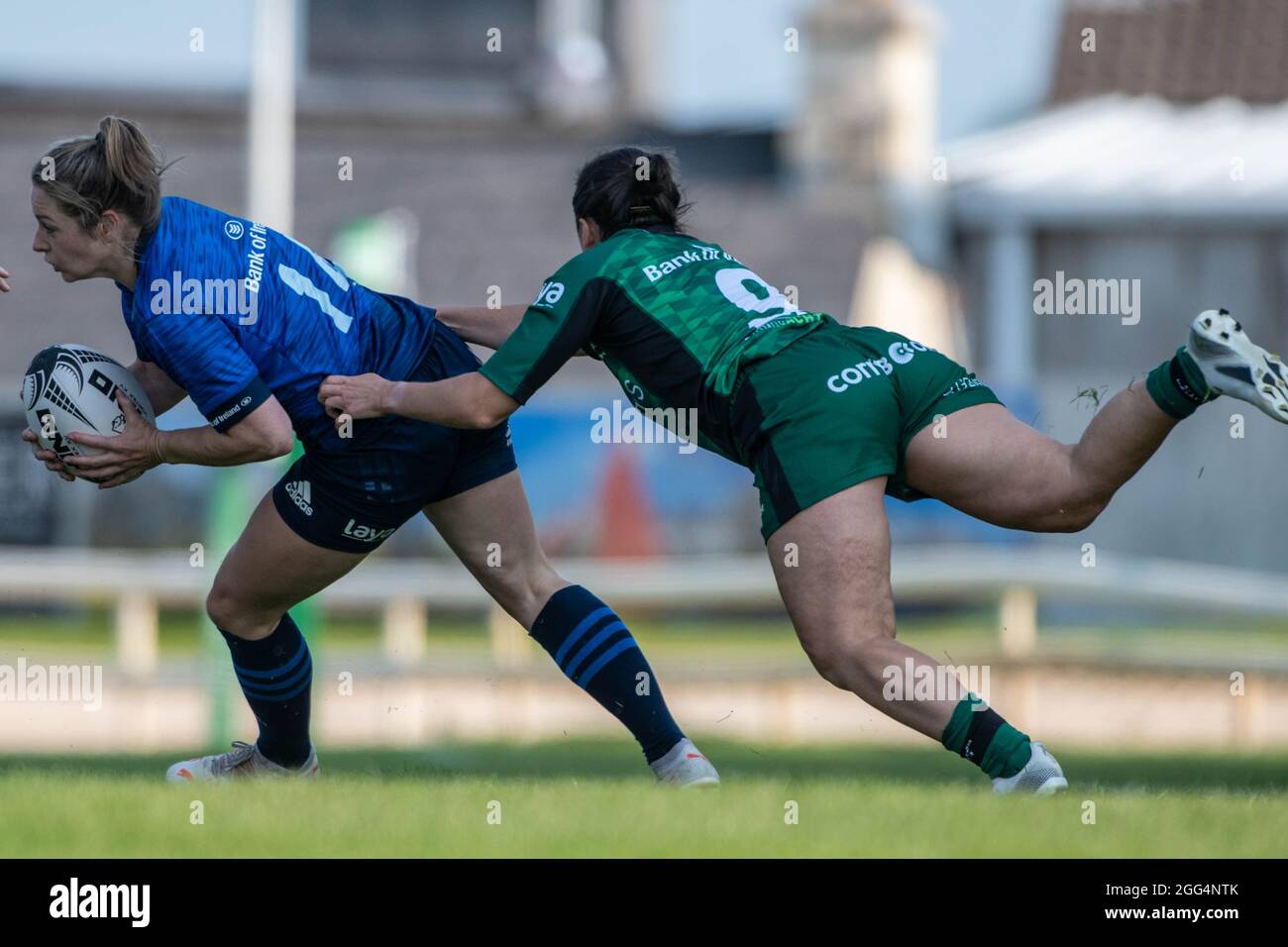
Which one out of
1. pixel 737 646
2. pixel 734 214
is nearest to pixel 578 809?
pixel 737 646

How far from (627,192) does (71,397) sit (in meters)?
1.71

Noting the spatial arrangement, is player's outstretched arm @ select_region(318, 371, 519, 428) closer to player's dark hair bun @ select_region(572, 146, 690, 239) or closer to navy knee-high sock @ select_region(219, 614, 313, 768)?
player's dark hair bun @ select_region(572, 146, 690, 239)

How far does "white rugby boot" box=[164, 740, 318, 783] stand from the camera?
19.0ft

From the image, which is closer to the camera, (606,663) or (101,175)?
(101,175)

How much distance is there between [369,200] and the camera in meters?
26.1

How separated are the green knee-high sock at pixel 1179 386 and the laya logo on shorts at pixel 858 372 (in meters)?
0.70

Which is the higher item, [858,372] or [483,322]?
[483,322]

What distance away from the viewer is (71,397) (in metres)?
5.34

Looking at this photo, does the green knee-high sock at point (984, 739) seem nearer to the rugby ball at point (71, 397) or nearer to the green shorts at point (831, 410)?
the green shorts at point (831, 410)

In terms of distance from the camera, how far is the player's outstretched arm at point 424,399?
509 cm
